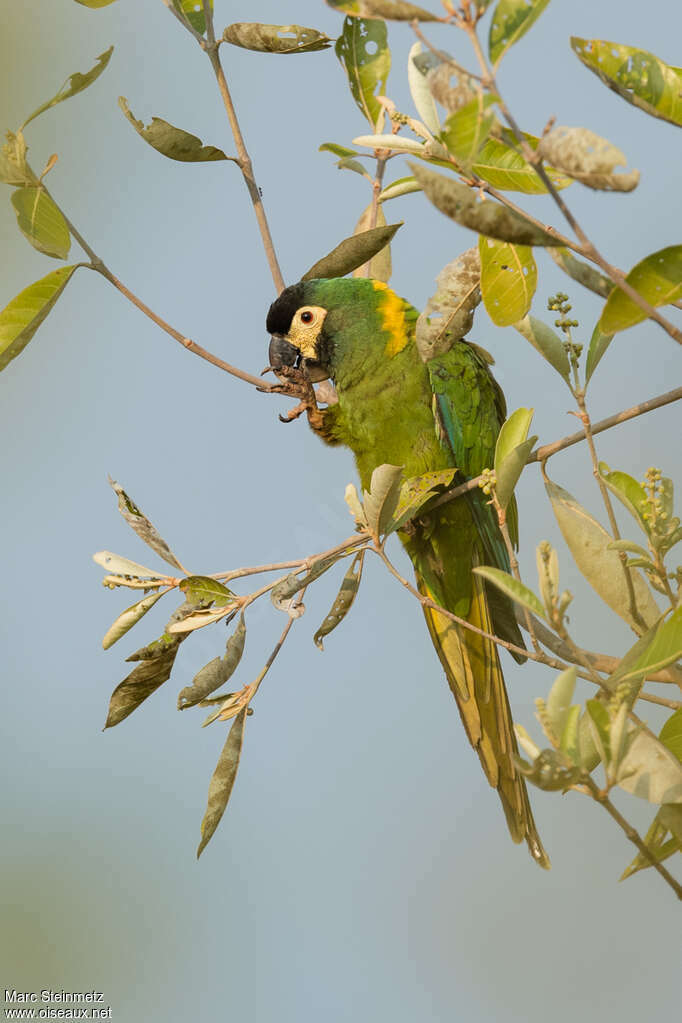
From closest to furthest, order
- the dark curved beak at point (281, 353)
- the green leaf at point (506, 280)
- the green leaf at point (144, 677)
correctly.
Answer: the green leaf at point (506, 280), the green leaf at point (144, 677), the dark curved beak at point (281, 353)

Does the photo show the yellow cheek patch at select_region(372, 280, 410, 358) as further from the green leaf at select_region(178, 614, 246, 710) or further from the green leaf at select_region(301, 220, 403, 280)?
the green leaf at select_region(178, 614, 246, 710)

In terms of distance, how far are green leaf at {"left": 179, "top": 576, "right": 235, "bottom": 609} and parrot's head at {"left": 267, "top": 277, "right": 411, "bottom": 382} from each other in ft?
3.59

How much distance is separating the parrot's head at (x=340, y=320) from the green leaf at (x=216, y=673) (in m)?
1.12

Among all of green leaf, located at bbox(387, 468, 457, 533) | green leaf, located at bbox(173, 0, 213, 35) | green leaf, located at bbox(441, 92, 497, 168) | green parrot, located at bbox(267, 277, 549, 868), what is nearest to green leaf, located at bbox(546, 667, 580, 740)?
green leaf, located at bbox(441, 92, 497, 168)

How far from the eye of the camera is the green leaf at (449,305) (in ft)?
4.76

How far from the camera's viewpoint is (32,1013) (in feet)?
10.1

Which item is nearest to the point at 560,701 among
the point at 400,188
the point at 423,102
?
the point at 423,102

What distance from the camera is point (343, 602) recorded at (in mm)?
1898

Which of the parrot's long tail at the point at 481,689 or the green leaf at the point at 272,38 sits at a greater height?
the green leaf at the point at 272,38

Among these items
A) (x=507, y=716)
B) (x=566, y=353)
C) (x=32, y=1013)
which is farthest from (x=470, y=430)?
(x=32, y=1013)

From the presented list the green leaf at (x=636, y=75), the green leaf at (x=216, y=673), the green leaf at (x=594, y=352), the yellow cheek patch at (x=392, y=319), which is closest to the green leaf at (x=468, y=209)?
the green leaf at (x=636, y=75)

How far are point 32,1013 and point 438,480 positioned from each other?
2.37 meters

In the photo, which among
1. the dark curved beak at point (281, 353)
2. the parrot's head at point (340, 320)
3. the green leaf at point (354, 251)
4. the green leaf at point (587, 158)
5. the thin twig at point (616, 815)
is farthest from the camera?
the dark curved beak at point (281, 353)

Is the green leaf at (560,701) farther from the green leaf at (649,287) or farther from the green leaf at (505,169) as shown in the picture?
the green leaf at (505,169)
